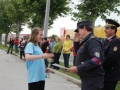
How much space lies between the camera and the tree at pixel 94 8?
21500 millimetres

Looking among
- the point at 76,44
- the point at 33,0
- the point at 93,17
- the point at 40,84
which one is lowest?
the point at 40,84

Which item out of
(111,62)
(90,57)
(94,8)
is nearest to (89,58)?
(90,57)

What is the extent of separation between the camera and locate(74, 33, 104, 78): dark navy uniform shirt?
141 inches

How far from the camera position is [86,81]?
3750 millimetres

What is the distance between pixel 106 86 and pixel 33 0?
18188 mm

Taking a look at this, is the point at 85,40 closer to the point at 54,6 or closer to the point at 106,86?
the point at 106,86

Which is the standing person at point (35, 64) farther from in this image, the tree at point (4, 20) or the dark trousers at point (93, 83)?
the tree at point (4, 20)

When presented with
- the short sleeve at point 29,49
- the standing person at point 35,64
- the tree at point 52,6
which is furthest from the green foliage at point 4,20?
the short sleeve at point 29,49

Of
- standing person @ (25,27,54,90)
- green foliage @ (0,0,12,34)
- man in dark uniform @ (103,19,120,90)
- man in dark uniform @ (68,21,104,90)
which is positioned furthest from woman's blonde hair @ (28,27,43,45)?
green foliage @ (0,0,12,34)

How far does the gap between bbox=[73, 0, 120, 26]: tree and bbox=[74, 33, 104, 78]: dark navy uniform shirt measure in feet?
57.8

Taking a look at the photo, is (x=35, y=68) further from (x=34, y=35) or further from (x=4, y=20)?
(x=4, y=20)

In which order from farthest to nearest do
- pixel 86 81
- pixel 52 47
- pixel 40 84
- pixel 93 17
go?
pixel 93 17, pixel 52 47, pixel 40 84, pixel 86 81

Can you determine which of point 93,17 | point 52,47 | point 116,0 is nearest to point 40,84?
point 52,47

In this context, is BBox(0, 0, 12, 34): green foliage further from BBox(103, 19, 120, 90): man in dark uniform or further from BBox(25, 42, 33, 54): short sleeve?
BBox(103, 19, 120, 90): man in dark uniform
